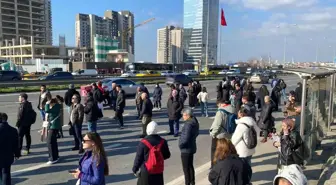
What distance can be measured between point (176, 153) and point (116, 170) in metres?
2.09

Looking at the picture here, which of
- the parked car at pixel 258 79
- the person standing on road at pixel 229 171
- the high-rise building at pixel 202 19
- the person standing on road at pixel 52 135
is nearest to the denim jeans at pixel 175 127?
Answer: the person standing on road at pixel 52 135

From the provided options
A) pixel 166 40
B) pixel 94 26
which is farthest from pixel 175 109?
pixel 94 26

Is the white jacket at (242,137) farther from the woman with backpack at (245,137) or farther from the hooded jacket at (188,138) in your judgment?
the hooded jacket at (188,138)

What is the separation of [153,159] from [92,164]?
3.05 feet

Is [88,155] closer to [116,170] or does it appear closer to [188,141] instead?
[188,141]

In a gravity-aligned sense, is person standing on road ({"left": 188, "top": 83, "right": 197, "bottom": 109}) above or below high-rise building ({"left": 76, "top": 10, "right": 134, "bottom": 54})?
below

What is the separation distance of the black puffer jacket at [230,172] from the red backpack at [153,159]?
1.18m

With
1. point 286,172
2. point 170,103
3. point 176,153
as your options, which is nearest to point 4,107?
point 170,103

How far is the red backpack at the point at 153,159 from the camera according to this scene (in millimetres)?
4562

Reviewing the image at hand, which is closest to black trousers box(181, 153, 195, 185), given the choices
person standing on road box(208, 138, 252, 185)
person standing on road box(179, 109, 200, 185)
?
person standing on road box(179, 109, 200, 185)

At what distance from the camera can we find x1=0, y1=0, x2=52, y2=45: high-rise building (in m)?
122

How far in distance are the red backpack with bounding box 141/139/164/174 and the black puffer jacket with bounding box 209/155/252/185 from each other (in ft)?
3.86

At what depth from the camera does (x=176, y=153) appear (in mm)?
8633

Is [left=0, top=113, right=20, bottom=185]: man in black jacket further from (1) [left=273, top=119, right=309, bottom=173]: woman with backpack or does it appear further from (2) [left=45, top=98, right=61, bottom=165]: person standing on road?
(1) [left=273, top=119, right=309, bottom=173]: woman with backpack
